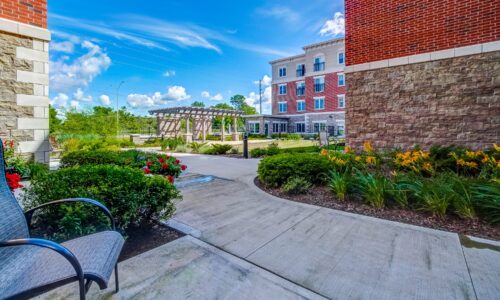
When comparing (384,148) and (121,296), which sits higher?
(384,148)

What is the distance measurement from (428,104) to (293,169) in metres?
4.36

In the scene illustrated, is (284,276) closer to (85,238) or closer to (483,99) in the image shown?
(85,238)

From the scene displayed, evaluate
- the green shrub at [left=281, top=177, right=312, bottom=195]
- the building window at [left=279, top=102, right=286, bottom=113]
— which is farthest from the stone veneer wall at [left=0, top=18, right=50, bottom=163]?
the building window at [left=279, top=102, right=286, bottom=113]

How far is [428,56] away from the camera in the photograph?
623cm

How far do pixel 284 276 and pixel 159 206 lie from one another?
1.60 metres

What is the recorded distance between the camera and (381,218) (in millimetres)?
3348

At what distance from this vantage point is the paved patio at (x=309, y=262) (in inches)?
71.5

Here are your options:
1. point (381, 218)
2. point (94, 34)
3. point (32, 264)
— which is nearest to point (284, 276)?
point (32, 264)

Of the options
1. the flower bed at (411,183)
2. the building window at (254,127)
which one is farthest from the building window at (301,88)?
the flower bed at (411,183)

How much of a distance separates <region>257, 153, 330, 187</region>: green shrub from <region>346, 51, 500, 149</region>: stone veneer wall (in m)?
3.02

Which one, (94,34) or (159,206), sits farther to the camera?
(94,34)

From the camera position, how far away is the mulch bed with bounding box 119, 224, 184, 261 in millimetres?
2426

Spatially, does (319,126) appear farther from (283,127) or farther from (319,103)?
(283,127)

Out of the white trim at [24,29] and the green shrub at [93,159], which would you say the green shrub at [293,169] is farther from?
the white trim at [24,29]
